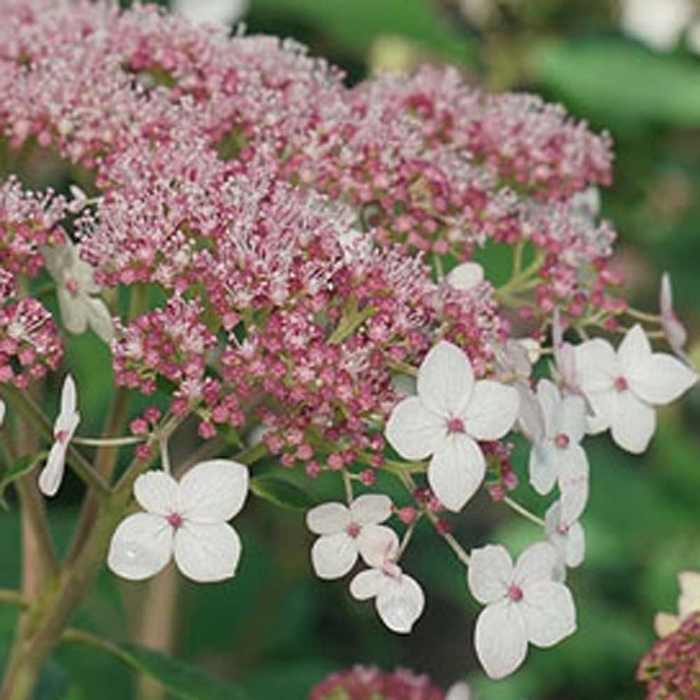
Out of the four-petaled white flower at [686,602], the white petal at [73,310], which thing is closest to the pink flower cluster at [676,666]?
the four-petaled white flower at [686,602]

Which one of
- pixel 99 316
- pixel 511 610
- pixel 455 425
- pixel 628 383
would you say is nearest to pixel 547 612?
pixel 511 610

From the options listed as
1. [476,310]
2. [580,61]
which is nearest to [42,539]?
[476,310]

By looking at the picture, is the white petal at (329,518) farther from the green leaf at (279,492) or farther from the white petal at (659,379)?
the white petal at (659,379)

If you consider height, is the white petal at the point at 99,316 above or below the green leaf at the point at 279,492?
above

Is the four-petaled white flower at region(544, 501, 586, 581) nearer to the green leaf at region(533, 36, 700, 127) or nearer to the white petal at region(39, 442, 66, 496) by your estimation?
the white petal at region(39, 442, 66, 496)

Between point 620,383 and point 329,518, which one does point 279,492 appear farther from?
point 620,383

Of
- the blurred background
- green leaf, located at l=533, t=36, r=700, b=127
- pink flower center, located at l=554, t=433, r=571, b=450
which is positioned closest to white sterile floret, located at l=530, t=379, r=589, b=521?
pink flower center, located at l=554, t=433, r=571, b=450
